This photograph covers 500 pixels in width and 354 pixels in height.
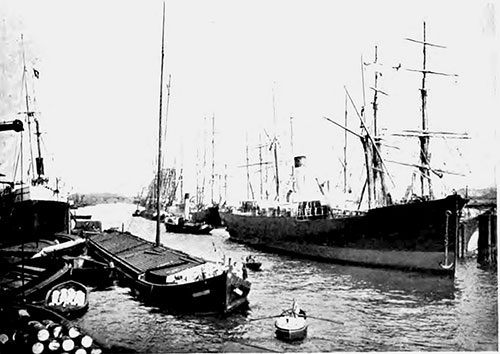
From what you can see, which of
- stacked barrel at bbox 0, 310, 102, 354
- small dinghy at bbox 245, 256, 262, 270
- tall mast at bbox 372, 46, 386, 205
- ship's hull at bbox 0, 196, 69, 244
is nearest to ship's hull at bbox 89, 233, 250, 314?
small dinghy at bbox 245, 256, 262, 270

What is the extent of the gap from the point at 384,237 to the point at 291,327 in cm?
250

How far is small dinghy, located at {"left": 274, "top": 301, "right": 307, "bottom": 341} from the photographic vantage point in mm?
4453

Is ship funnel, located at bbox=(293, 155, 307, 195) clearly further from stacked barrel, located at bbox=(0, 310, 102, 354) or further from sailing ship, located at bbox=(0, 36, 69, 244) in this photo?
stacked barrel, located at bbox=(0, 310, 102, 354)

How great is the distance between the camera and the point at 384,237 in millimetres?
6527

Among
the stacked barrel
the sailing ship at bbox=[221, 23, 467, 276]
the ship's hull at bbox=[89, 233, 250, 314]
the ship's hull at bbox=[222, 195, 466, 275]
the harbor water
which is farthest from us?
the ship's hull at bbox=[222, 195, 466, 275]

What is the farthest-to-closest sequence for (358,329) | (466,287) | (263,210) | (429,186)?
(263,210)
(429,186)
(466,287)
(358,329)

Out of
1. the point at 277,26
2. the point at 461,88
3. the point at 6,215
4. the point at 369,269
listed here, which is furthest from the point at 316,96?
the point at 6,215

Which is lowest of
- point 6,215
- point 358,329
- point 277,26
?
point 358,329

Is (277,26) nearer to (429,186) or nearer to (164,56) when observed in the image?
(164,56)

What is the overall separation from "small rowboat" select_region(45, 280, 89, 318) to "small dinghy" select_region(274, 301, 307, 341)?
68.4 inches

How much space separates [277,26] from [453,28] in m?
1.61

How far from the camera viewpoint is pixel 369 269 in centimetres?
585

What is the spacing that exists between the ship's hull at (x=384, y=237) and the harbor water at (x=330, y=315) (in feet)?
0.97

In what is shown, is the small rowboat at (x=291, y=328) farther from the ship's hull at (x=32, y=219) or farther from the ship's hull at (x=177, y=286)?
the ship's hull at (x=32, y=219)
